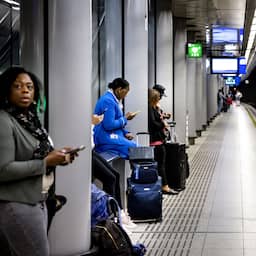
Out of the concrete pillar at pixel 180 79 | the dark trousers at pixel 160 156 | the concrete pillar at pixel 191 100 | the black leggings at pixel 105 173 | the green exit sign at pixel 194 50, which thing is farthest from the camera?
the concrete pillar at pixel 191 100

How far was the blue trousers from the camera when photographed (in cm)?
294

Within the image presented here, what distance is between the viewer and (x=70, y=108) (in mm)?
4754

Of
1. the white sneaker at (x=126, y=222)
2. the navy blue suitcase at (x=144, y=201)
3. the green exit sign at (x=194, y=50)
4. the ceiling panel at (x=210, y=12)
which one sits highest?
the ceiling panel at (x=210, y=12)

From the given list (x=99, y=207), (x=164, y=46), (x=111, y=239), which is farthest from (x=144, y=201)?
(x=164, y=46)

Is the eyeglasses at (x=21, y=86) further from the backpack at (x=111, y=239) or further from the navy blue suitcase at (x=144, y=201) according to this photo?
the navy blue suitcase at (x=144, y=201)

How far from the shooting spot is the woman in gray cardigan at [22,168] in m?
2.93

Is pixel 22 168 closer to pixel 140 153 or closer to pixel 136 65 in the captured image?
pixel 140 153

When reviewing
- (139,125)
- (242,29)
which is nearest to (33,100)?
(139,125)

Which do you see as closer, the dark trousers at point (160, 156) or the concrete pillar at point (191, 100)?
the dark trousers at point (160, 156)

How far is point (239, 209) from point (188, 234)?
4.96ft

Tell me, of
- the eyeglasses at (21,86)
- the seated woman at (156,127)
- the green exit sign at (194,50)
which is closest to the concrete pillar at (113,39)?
the seated woman at (156,127)

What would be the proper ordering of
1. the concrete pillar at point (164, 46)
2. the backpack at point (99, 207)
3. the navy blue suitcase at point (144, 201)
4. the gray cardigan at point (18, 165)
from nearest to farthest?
the gray cardigan at point (18, 165) → the backpack at point (99, 207) → the navy blue suitcase at point (144, 201) → the concrete pillar at point (164, 46)

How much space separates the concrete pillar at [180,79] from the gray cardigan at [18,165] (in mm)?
12224

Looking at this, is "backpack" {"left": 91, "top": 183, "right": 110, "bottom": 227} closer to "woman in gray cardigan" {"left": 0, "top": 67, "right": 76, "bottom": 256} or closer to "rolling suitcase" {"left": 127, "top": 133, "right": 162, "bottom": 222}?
"rolling suitcase" {"left": 127, "top": 133, "right": 162, "bottom": 222}
